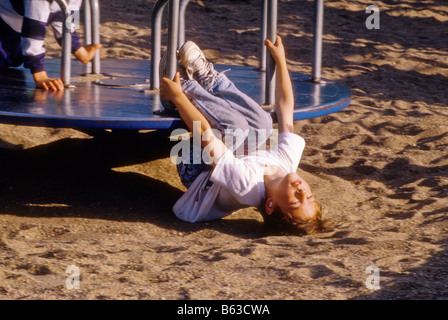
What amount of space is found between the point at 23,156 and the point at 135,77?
73 centimetres

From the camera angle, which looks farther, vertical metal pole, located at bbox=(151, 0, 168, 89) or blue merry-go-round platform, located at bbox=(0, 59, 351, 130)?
Result: vertical metal pole, located at bbox=(151, 0, 168, 89)

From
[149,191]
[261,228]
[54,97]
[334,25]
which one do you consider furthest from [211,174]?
[334,25]

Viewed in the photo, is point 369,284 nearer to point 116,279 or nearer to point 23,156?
point 116,279

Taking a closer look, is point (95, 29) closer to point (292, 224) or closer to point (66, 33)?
point (66, 33)

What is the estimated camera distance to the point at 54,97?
3201 millimetres

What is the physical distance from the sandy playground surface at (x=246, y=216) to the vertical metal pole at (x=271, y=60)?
1.71 feet

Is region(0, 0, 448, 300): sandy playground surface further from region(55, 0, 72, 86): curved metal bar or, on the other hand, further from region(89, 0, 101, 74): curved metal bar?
region(55, 0, 72, 86): curved metal bar

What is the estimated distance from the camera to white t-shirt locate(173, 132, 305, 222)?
9.28 ft

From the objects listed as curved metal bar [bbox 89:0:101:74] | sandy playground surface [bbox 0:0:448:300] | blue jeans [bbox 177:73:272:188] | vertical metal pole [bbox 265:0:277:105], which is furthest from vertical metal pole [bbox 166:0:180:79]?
curved metal bar [bbox 89:0:101:74]

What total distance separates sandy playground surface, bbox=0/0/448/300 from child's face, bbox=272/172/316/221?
10 cm

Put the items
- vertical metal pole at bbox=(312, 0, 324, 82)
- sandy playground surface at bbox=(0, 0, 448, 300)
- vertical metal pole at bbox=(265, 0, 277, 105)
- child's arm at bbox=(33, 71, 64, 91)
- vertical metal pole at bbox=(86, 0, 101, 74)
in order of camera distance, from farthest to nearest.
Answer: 1. vertical metal pole at bbox=(86, 0, 101, 74)
2. vertical metal pole at bbox=(312, 0, 324, 82)
3. child's arm at bbox=(33, 71, 64, 91)
4. vertical metal pole at bbox=(265, 0, 277, 105)
5. sandy playground surface at bbox=(0, 0, 448, 300)

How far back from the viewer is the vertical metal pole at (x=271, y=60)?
2.91 m

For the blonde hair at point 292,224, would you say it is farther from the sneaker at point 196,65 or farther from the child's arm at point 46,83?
the child's arm at point 46,83

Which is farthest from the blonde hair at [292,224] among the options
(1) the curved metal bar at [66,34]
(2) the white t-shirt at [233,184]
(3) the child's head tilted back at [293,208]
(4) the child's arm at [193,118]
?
(1) the curved metal bar at [66,34]
